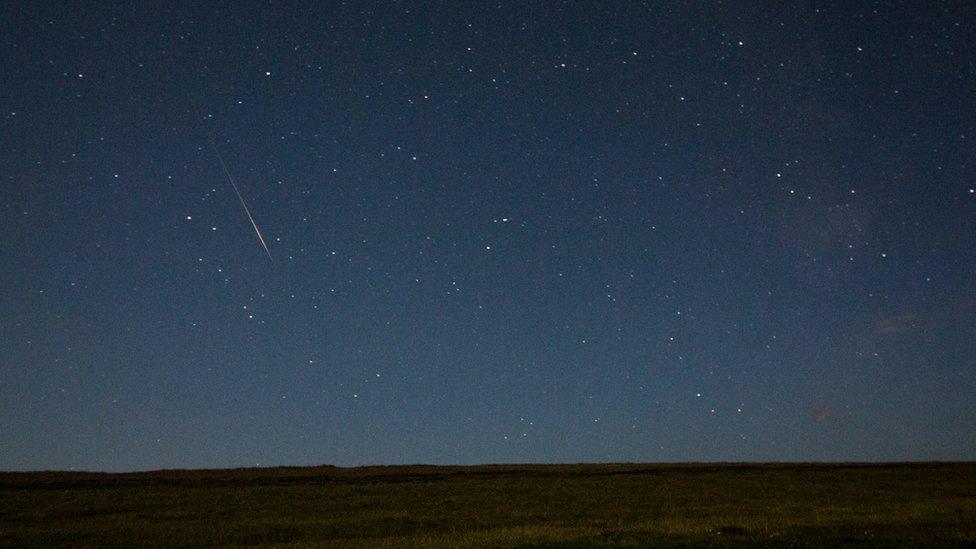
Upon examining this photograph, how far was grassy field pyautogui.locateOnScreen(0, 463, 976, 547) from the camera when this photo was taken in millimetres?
18844

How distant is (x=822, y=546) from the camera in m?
15.5

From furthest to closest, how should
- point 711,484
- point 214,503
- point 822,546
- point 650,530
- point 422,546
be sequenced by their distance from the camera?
1. point 711,484
2. point 214,503
3. point 650,530
4. point 422,546
5. point 822,546

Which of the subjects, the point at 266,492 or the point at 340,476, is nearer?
the point at 266,492

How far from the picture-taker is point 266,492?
36.9m

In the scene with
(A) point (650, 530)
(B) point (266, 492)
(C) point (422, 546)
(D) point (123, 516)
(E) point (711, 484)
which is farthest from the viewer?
(E) point (711, 484)

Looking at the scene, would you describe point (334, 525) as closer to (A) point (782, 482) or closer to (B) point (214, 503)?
(B) point (214, 503)

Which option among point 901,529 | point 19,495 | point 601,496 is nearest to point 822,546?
point 901,529

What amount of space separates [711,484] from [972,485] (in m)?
13.3

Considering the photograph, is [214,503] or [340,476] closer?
[214,503]

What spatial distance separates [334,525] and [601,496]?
15.1 meters

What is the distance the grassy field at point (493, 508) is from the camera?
1884cm

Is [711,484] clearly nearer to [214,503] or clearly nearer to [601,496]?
[601,496]

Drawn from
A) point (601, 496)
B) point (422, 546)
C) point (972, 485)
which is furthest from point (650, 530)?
point (972, 485)

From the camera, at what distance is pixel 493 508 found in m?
29.4
